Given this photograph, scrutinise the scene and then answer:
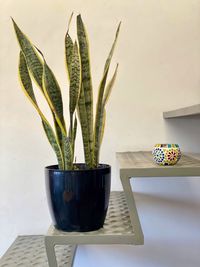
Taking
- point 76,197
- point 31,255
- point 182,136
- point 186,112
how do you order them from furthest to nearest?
point 182,136 → point 31,255 → point 186,112 → point 76,197

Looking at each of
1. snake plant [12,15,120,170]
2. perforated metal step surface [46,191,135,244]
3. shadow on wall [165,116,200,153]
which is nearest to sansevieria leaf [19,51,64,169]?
snake plant [12,15,120,170]

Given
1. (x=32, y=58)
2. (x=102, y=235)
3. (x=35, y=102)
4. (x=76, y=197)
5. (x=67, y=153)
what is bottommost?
(x=102, y=235)

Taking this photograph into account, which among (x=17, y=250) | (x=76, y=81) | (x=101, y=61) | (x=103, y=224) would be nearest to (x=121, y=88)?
(x=101, y=61)

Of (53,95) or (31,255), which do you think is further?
(31,255)

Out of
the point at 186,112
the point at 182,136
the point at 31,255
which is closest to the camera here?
the point at 186,112

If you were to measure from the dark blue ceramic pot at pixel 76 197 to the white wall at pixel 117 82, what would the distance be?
500 mm

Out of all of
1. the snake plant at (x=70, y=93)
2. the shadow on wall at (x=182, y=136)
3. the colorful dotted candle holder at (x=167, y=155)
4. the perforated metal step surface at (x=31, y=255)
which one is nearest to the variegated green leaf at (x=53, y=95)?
the snake plant at (x=70, y=93)

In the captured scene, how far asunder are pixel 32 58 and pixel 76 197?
39 cm

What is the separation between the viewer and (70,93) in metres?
0.83

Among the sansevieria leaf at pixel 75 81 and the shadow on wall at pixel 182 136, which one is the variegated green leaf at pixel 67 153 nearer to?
the sansevieria leaf at pixel 75 81

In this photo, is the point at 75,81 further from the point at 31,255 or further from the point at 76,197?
the point at 31,255

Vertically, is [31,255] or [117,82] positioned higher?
[117,82]

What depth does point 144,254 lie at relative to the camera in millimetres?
1313

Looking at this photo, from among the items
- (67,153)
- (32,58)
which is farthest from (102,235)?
(32,58)
